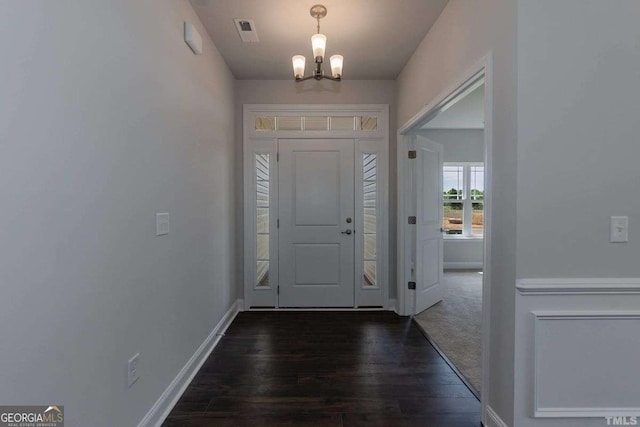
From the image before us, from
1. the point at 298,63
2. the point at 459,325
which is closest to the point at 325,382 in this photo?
the point at 459,325

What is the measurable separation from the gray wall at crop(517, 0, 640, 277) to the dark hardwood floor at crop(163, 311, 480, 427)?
45.0 inches

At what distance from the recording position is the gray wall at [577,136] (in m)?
1.49

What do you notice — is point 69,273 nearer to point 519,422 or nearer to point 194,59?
point 194,59

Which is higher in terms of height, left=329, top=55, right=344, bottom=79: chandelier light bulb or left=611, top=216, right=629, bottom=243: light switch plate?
left=329, top=55, right=344, bottom=79: chandelier light bulb

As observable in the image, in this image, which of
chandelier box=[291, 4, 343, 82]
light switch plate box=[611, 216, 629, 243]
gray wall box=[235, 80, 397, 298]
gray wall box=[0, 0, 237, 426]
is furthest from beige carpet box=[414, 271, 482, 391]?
chandelier box=[291, 4, 343, 82]

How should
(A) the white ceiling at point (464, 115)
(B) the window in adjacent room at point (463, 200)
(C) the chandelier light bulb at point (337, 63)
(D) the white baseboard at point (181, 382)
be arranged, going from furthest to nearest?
(B) the window in adjacent room at point (463, 200), (A) the white ceiling at point (464, 115), (C) the chandelier light bulb at point (337, 63), (D) the white baseboard at point (181, 382)

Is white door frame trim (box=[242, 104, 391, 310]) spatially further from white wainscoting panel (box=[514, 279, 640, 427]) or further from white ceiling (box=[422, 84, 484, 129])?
white wainscoting panel (box=[514, 279, 640, 427])

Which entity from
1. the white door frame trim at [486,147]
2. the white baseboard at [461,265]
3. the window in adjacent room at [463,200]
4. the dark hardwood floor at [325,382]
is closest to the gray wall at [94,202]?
the dark hardwood floor at [325,382]

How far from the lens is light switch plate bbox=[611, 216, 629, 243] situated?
4.93 ft

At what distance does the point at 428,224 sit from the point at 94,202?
3.32 metres

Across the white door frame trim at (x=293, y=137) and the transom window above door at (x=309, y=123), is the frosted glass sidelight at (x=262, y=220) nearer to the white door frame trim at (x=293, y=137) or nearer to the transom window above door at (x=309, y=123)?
the white door frame trim at (x=293, y=137)

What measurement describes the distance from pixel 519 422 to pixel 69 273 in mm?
2120

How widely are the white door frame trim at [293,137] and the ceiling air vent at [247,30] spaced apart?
95 centimetres

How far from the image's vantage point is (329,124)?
3.73 m
